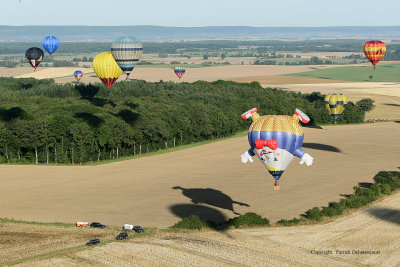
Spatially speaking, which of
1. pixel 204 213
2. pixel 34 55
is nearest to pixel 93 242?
pixel 204 213

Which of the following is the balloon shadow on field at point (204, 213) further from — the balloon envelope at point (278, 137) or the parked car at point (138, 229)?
the balloon envelope at point (278, 137)

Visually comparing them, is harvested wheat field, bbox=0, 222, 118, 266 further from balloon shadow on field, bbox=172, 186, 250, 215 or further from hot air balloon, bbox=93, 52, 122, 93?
hot air balloon, bbox=93, 52, 122, 93

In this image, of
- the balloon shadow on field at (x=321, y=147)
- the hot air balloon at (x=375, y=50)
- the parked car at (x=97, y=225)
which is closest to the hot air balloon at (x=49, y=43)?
the hot air balloon at (x=375, y=50)

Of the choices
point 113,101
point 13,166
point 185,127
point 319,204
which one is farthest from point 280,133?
point 113,101

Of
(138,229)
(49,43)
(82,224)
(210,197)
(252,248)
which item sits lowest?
(210,197)

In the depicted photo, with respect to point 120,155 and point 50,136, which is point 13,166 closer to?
point 50,136

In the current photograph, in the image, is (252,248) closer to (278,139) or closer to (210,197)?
(278,139)

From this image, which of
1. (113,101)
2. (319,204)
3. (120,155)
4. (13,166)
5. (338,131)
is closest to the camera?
(319,204)

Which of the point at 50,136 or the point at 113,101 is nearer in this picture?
the point at 50,136
